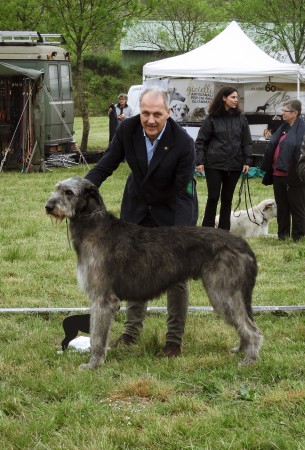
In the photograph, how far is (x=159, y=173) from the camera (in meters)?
5.81

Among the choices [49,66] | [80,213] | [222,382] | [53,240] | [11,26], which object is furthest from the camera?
[11,26]

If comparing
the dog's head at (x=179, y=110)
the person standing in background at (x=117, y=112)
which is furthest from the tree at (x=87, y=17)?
the dog's head at (x=179, y=110)

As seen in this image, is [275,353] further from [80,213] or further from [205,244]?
[80,213]

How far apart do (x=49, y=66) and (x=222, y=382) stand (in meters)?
15.9

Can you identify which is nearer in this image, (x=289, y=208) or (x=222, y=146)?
(x=222, y=146)

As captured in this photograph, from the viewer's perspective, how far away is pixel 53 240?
426 inches

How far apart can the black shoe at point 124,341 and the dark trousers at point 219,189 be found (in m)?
4.56

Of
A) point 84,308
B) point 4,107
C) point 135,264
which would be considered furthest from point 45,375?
point 4,107

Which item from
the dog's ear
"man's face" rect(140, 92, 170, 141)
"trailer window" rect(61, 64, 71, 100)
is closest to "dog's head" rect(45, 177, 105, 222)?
the dog's ear

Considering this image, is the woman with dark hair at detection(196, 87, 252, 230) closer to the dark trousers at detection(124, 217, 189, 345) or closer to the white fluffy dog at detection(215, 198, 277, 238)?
the white fluffy dog at detection(215, 198, 277, 238)

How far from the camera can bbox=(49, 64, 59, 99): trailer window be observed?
20294 millimetres

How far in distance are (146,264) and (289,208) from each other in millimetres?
6054

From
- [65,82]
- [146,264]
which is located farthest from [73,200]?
[65,82]

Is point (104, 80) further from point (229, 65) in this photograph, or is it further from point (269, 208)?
point (269, 208)
